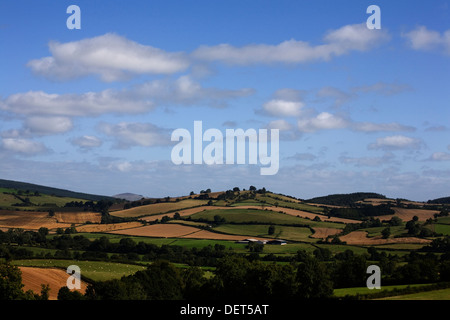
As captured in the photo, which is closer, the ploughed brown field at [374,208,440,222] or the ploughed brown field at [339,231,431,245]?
the ploughed brown field at [339,231,431,245]

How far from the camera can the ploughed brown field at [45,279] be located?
246 ft

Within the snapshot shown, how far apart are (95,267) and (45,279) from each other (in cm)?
2366

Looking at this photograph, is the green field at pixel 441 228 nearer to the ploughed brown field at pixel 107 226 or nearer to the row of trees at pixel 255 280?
the row of trees at pixel 255 280

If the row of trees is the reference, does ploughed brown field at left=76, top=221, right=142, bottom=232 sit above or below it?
above

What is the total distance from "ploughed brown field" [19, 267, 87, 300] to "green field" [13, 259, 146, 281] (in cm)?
413

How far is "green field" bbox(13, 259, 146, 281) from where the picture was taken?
92.4 meters

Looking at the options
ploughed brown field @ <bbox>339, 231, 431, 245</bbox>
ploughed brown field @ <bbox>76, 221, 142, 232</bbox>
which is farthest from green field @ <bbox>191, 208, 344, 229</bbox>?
ploughed brown field @ <bbox>76, 221, 142, 232</bbox>

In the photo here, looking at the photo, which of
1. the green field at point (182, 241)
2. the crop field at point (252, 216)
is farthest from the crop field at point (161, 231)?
the crop field at point (252, 216)

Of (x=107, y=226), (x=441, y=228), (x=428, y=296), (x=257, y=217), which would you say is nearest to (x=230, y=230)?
(x=257, y=217)

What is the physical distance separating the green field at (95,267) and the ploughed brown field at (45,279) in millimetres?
4129

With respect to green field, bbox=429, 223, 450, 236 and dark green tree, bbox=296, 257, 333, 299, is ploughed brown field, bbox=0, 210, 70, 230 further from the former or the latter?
green field, bbox=429, 223, 450, 236
